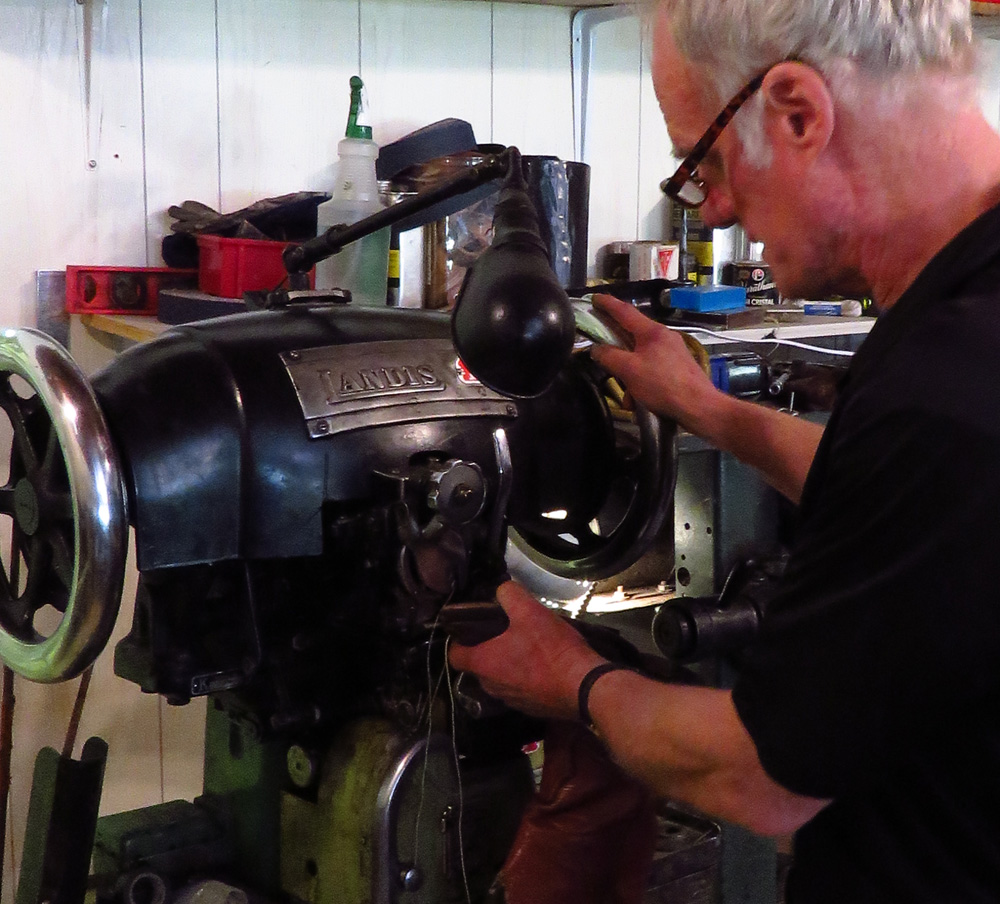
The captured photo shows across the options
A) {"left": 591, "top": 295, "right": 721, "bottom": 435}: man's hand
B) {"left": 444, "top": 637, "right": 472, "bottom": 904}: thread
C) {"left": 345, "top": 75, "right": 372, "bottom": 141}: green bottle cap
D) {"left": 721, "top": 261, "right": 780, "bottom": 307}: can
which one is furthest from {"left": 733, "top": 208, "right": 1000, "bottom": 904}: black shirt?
{"left": 721, "top": 261, "right": 780, "bottom": 307}: can

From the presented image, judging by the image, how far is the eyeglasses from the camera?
0.90 meters

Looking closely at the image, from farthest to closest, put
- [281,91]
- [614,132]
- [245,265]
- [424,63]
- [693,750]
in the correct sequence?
[614,132] → [424,63] → [281,91] → [245,265] → [693,750]

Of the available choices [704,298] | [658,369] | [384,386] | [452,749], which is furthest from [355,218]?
[452,749]

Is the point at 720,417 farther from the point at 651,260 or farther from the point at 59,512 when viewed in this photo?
the point at 651,260

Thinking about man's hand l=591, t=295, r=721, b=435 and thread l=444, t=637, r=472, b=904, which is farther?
man's hand l=591, t=295, r=721, b=435

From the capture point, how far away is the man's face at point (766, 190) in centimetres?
92

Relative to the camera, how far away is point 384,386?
3.06 ft

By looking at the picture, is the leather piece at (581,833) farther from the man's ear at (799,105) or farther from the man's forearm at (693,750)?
the man's ear at (799,105)

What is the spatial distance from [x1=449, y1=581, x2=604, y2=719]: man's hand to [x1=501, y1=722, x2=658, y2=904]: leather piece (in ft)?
0.14

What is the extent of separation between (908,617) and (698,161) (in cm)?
42

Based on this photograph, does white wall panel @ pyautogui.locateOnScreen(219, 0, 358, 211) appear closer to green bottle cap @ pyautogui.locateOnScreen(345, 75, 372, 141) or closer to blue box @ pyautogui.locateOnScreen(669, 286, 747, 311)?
green bottle cap @ pyautogui.locateOnScreen(345, 75, 372, 141)

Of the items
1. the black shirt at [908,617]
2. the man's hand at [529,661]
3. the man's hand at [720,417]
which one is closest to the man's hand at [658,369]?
the man's hand at [720,417]

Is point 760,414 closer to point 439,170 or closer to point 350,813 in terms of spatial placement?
point 350,813

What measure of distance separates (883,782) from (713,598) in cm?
31
